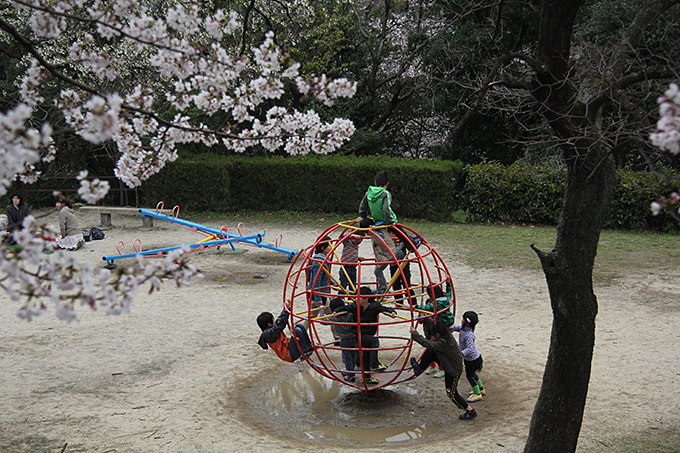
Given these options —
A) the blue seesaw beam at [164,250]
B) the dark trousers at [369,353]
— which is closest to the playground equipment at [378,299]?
the dark trousers at [369,353]

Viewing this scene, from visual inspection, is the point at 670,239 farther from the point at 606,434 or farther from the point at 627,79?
the point at 627,79

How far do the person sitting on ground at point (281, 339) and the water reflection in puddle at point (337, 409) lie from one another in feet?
1.54

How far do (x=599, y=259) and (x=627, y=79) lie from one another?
7460mm

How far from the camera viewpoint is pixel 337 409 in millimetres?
5512

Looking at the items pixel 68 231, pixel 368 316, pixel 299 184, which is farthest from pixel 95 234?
pixel 368 316

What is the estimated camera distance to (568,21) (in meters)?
3.98

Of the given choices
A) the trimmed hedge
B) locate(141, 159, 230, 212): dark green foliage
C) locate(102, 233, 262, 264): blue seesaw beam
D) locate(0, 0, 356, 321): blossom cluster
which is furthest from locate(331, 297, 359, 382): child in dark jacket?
locate(141, 159, 230, 212): dark green foliage

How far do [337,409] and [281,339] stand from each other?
0.82 metres

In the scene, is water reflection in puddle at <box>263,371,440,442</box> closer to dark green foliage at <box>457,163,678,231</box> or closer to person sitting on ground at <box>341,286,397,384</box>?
person sitting on ground at <box>341,286,397,384</box>

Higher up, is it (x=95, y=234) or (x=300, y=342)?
(x=95, y=234)

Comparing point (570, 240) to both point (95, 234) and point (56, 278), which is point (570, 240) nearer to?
point (56, 278)

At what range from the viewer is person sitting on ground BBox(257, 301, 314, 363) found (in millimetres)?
5344

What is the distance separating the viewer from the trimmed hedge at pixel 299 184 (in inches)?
594

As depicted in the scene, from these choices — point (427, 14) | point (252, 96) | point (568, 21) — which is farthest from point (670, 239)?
point (252, 96)
